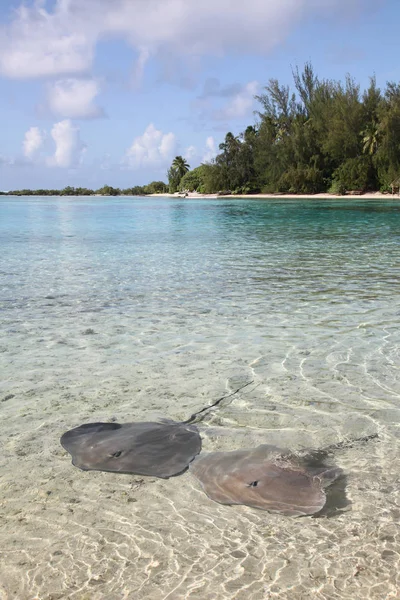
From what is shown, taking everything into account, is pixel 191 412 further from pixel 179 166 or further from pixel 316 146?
pixel 179 166

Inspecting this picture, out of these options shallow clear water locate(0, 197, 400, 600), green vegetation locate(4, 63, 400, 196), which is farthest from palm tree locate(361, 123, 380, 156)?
shallow clear water locate(0, 197, 400, 600)

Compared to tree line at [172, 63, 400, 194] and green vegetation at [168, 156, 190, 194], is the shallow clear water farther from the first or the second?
green vegetation at [168, 156, 190, 194]

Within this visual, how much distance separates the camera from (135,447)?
3.06m

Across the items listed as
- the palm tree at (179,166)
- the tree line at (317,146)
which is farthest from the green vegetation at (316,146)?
the palm tree at (179,166)

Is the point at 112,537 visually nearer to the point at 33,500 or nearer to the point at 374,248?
the point at 33,500

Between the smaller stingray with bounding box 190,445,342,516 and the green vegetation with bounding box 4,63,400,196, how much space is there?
153ft

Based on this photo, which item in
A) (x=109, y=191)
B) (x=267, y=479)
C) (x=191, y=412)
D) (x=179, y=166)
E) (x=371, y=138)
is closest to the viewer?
(x=267, y=479)

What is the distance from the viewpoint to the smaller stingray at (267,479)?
8.23ft

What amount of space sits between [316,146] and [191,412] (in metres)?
54.2

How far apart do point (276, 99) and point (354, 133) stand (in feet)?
49.7

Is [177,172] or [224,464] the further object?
[177,172]

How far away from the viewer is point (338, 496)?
2.57m

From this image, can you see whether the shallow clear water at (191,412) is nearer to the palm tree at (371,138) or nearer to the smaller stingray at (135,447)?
the smaller stingray at (135,447)

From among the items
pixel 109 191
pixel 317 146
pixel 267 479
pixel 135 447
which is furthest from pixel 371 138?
pixel 109 191
